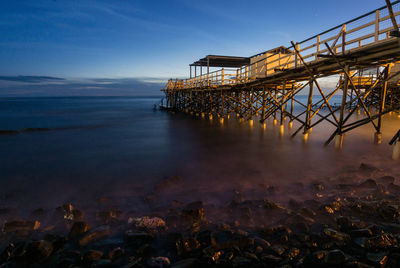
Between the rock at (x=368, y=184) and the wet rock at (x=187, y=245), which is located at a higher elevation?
the rock at (x=368, y=184)

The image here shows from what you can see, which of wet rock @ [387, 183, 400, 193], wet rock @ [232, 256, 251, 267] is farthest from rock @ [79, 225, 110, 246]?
wet rock @ [387, 183, 400, 193]

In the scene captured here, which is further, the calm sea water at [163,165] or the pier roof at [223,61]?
the pier roof at [223,61]

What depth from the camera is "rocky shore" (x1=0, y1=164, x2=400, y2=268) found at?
309cm

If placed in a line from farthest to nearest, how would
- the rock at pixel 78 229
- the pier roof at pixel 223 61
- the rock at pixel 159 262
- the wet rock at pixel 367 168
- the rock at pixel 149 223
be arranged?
the pier roof at pixel 223 61 → the wet rock at pixel 367 168 → the rock at pixel 149 223 → the rock at pixel 78 229 → the rock at pixel 159 262

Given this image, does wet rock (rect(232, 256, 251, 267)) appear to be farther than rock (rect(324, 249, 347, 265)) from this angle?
Yes

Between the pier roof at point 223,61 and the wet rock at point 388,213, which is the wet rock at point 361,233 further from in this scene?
the pier roof at point 223,61

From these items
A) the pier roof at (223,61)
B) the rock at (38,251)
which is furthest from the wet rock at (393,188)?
the pier roof at (223,61)

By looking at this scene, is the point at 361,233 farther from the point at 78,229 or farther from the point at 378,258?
the point at 78,229

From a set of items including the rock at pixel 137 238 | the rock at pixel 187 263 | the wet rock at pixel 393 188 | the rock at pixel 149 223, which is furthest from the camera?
the wet rock at pixel 393 188

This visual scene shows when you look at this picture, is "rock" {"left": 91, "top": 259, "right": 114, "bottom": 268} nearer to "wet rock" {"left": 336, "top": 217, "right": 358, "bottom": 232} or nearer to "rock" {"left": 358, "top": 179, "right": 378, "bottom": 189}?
"wet rock" {"left": 336, "top": 217, "right": 358, "bottom": 232}

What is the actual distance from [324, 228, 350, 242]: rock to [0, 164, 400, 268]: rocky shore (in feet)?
0.05

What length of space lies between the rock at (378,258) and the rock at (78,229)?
176 inches

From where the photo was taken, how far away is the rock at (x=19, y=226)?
13.2ft

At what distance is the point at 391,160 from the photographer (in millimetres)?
7340
